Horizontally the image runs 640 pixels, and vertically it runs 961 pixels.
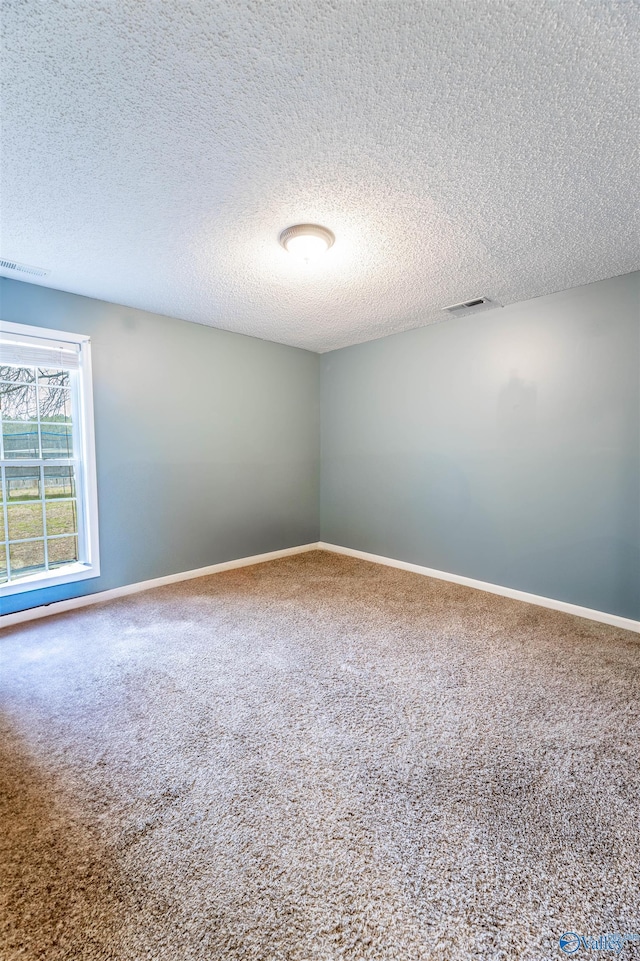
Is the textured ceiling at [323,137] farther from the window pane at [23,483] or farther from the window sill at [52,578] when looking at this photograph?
the window sill at [52,578]

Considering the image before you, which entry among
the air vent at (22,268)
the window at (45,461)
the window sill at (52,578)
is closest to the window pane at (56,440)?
the window at (45,461)

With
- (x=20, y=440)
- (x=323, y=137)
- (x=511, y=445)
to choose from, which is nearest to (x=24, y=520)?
(x=20, y=440)

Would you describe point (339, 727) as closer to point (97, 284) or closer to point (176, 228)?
point (176, 228)

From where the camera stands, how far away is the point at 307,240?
2.25 meters

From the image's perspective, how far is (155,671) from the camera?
2.31 m

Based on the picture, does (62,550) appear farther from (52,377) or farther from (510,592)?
(510,592)

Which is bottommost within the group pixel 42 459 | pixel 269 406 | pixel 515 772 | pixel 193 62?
pixel 515 772

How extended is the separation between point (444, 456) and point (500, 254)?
180 cm

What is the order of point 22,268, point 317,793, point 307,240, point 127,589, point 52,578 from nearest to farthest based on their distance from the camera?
point 317,793, point 307,240, point 22,268, point 52,578, point 127,589

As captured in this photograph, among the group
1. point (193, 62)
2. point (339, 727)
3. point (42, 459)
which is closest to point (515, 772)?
point (339, 727)

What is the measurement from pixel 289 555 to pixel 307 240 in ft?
11.2

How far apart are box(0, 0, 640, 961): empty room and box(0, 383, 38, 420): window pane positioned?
2 cm

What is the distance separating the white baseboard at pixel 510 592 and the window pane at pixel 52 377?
132 inches

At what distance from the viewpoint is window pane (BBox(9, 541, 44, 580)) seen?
300 cm
